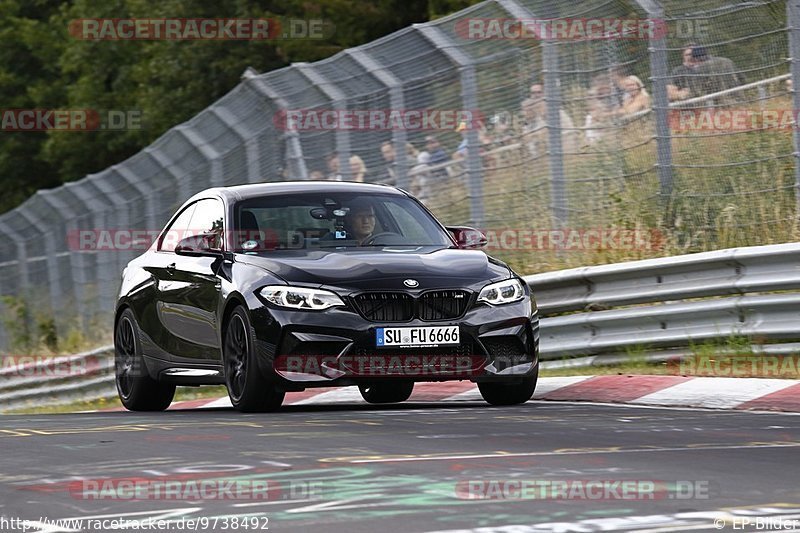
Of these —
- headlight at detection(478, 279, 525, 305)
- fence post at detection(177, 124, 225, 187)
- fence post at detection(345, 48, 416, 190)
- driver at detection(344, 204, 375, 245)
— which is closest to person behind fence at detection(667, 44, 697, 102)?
fence post at detection(345, 48, 416, 190)

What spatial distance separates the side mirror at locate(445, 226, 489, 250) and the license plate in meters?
1.41

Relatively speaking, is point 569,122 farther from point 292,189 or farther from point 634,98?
point 292,189

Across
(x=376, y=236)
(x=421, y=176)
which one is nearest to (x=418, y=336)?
(x=376, y=236)

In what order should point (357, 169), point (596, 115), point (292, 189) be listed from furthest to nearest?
point (357, 169) < point (596, 115) < point (292, 189)

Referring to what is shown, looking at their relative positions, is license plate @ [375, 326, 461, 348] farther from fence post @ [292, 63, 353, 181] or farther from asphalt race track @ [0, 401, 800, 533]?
fence post @ [292, 63, 353, 181]

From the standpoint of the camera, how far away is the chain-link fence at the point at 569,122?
13664 mm

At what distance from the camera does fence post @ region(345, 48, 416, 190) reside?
54.7ft

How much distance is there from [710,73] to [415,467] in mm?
7447

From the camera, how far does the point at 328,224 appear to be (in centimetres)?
1160

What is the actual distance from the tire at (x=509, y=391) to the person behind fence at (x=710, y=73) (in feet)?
12.0

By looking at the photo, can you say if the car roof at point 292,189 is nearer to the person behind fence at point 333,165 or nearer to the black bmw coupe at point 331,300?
the black bmw coupe at point 331,300

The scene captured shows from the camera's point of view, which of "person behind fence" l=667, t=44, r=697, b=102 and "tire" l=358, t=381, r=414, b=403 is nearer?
"tire" l=358, t=381, r=414, b=403

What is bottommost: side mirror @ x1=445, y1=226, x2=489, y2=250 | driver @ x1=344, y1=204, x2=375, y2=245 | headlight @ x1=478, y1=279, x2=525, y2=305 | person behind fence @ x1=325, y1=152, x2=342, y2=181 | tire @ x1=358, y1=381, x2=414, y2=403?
tire @ x1=358, y1=381, x2=414, y2=403

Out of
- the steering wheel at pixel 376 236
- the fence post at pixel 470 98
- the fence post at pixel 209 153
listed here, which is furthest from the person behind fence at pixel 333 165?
the steering wheel at pixel 376 236
